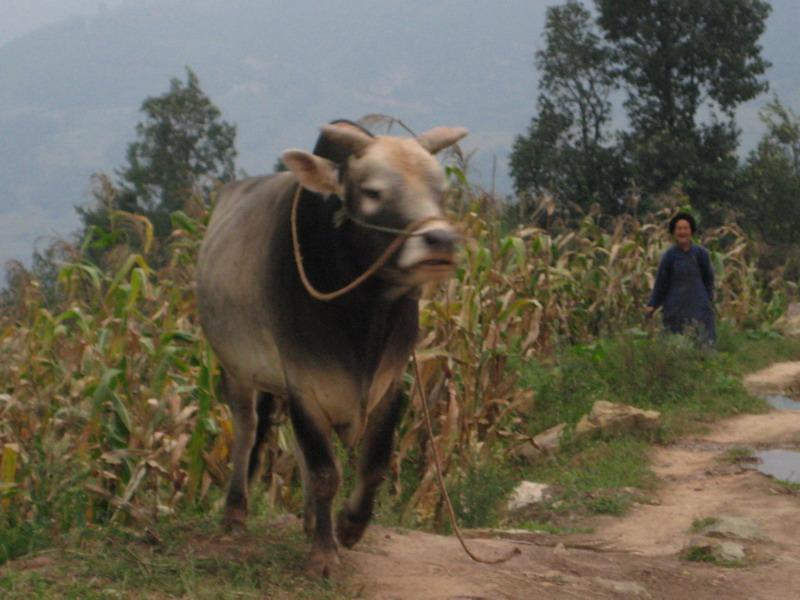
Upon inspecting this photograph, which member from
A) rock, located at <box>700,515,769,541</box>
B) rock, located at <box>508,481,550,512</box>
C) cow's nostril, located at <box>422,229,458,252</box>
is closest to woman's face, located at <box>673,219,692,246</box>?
rock, located at <box>508,481,550,512</box>

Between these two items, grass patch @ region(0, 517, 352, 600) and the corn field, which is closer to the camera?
grass patch @ region(0, 517, 352, 600)

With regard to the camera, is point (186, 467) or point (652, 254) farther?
point (652, 254)

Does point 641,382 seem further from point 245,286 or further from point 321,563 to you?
point 321,563

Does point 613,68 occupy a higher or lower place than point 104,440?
higher

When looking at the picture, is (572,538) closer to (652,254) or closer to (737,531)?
(737,531)

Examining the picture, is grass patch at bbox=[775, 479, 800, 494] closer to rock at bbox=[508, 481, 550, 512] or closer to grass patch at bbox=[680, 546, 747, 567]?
rock at bbox=[508, 481, 550, 512]

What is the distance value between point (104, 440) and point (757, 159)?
927 inches

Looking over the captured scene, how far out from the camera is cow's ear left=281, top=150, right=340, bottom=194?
431 cm

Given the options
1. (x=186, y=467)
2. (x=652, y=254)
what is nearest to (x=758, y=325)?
(x=652, y=254)

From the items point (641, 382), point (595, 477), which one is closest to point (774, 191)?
point (641, 382)

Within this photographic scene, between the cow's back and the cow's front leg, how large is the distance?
14.5 inches

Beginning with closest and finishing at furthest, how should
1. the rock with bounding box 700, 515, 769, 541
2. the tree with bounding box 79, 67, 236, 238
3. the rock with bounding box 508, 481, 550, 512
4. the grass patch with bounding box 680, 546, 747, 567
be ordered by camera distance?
the grass patch with bounding box 680, 546, 747, 567, the rock with bounding box 700, 515, 769, 541, the rock with bounding box 508, 481, 550, 512, the tree with bounding box 79, 67, 236, 238

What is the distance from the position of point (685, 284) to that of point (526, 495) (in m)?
4.22

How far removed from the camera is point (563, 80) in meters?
31.0
